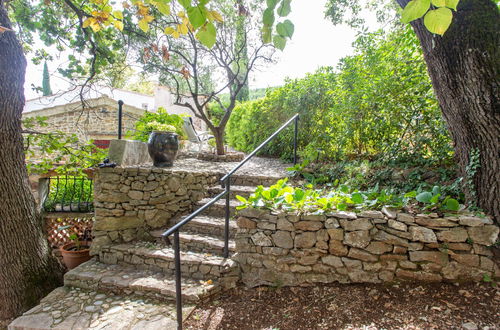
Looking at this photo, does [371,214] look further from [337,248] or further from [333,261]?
[333,261]

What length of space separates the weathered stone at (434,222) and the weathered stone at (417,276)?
40 centimetres

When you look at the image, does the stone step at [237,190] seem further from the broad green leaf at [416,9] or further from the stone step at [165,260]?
the broad green leaf at [416,9]

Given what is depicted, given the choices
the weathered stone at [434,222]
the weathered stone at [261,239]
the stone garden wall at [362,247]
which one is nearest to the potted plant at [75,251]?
the stone garden wall at [362,247]

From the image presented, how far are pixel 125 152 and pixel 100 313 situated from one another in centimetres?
202

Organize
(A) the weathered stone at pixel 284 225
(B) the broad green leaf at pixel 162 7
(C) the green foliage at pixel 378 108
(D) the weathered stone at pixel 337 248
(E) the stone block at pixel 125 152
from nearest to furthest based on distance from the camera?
(B) the broad green leaf at pixel 162 7, (D) the weathered stone at pixel 337 248, (A) the weathered stone at pixel 284 225, (C) the green foliage at pixel 378 108, (E) the stone block at pixel 125 152

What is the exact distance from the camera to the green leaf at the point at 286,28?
99 centimetres

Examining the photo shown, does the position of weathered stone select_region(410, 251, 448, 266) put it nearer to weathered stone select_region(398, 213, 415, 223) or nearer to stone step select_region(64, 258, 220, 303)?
weathered stone select_region(398, 213, 415, 223)

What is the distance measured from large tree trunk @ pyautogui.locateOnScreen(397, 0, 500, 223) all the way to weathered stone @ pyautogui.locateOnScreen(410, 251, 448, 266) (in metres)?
0.48

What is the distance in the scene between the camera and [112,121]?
30.2 feet

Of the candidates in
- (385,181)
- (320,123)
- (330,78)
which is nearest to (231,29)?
(330,78)

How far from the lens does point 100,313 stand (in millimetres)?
2486

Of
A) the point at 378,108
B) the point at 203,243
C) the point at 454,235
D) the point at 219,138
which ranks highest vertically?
the point at 378,108

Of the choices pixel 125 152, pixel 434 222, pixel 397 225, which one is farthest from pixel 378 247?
pixel 125 152

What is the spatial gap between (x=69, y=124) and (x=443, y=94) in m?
10.2
